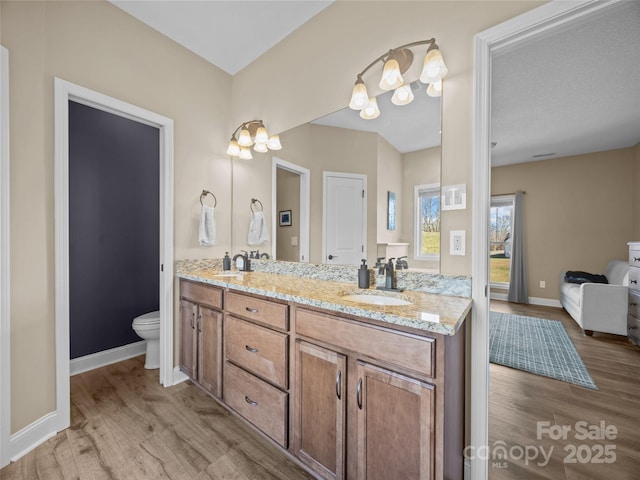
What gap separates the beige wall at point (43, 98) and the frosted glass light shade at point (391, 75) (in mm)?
1737

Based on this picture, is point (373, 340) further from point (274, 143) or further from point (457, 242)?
point (274, 143)

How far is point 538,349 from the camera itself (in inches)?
113

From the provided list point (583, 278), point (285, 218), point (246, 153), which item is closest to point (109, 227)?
point (246, 153)

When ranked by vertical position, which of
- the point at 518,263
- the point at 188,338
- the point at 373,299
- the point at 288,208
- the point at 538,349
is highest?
the point at 288,208

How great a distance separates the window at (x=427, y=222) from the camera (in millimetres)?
1450

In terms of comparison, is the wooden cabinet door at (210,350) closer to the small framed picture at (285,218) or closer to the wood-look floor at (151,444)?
the wood-look floor at (151,444)

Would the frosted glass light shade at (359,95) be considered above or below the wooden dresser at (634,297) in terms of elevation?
above

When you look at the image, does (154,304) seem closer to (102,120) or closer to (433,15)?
(102,120)

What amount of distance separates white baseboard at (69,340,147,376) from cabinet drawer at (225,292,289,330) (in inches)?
67.8

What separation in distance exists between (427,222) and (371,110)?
0.77m

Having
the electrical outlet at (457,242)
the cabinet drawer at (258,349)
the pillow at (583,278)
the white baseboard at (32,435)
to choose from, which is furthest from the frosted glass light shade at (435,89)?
the pillow at (583,278)

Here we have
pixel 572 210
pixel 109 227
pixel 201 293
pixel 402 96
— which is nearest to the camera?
pixel 402 96

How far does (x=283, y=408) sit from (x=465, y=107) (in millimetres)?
1763

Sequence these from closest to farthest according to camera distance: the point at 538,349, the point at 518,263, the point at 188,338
Answer: the point at 188,338 < the point at 538,349 < the point at 518,263
